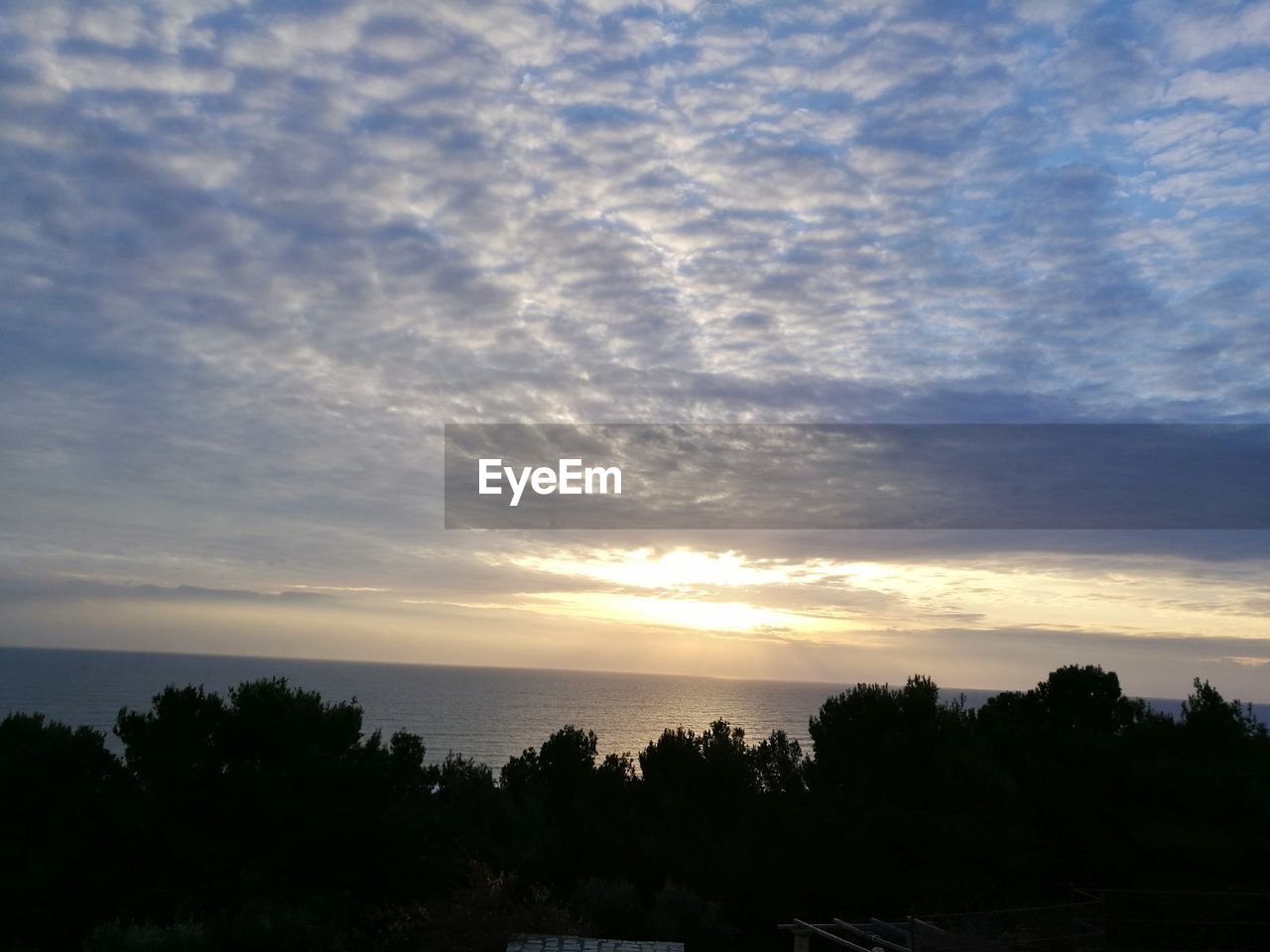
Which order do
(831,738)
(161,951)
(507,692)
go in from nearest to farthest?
(161,951) → (831,738) → (507,692)

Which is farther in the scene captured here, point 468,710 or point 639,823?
point 468,710

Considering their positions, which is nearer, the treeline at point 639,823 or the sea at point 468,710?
the treeline at point 639,823

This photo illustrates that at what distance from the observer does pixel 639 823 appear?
65.9ft

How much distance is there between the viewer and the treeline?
16.6 m

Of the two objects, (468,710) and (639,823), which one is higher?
(639,823)

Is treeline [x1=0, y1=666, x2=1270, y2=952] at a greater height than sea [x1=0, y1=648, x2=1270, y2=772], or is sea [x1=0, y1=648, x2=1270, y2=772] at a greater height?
treeline [x1=0, y1=666, x2=1270, y2=952]

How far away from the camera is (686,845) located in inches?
762

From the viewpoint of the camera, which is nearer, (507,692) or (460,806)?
(460,806)

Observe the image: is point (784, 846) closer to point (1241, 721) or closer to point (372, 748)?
point (372, 748)

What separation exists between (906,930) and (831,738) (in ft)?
30.7

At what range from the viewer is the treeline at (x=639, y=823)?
1661 centimetres

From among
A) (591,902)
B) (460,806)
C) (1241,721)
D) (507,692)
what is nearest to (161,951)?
(591,902)

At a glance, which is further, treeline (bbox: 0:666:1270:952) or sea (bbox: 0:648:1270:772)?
sea (bbox: 0:648:1270:772)

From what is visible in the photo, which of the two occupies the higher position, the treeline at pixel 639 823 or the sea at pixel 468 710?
the treeline at pixel 639 823
